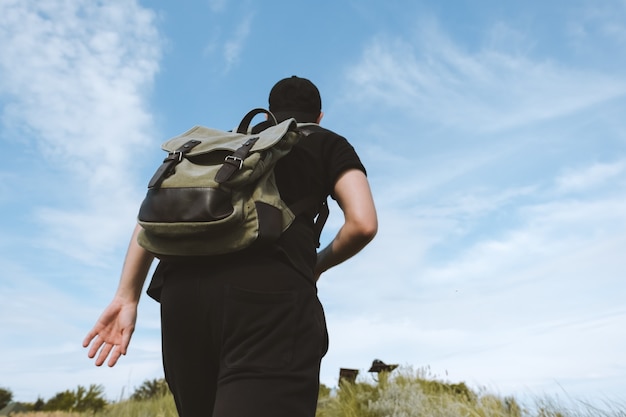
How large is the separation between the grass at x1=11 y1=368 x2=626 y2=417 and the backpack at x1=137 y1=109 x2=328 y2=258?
167 inches

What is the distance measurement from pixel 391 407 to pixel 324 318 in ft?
18.9

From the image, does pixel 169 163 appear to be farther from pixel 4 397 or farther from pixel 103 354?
pixel 4 397

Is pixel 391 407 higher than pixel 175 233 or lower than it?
higher

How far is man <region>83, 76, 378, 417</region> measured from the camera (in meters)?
2.10

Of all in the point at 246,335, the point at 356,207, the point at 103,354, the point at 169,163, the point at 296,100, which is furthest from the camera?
the point at 296,100

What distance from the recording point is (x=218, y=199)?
2.23m

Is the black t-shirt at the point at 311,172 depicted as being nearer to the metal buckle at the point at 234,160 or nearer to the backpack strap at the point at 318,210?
the backpack strap at the point at 318,210

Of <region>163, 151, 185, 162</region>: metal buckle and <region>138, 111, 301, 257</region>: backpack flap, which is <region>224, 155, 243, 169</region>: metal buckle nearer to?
<region>138, 111, 301, 257</region>: backpack flap

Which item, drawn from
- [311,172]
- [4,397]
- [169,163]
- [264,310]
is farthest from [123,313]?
[4,397]

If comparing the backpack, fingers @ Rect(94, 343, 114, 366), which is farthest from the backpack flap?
fingers @ Rect(94, 343, 114, 366)

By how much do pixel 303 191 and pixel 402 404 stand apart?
569cm

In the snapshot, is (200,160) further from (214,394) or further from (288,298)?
(214,394)

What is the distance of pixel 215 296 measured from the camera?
2.16 meters

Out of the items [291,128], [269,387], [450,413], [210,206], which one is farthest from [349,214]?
[450,413]
